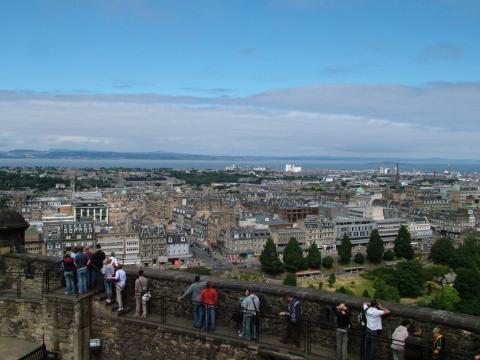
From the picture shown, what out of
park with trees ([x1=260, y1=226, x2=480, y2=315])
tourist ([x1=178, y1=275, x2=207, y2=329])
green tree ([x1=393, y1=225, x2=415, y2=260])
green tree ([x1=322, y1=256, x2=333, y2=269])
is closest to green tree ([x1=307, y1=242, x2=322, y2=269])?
park with trees ([x1=260, y1=226, x2=480, y2=315])

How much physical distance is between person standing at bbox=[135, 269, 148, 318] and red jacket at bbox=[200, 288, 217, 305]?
3.55 ft

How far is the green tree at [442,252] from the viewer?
80375 millimetres

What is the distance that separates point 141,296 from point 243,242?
93.7 metres

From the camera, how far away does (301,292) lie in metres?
7.50

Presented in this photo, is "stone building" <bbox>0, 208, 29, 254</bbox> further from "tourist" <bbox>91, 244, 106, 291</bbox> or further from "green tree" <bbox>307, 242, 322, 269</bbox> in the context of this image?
"green tree" <bbox>307, 242, 322, 269</bbox>

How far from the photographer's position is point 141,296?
8.37 meters

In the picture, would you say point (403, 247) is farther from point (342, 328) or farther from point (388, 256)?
point (342, 328)

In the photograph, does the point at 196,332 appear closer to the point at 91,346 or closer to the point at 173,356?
the point at 173,356

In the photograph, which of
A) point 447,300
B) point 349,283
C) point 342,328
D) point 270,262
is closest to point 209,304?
point 342,328

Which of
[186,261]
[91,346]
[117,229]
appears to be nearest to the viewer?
[91,346]

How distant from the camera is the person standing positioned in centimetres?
831

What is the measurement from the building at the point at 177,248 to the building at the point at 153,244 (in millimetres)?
897

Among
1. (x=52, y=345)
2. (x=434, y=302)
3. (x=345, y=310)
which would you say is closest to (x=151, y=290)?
(x=52, y=345)

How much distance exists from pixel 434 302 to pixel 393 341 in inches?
1744
